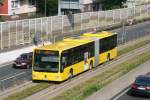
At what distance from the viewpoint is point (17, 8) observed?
9662 cm

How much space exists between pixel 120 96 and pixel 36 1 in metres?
69.0

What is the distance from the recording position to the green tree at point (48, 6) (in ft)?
327

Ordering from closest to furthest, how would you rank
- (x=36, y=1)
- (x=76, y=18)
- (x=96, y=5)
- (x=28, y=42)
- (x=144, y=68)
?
(x=144, y=68) < (x=28, y=42) < (x=76, y=18) < (x=36, y=1) < (x=96, y=5)

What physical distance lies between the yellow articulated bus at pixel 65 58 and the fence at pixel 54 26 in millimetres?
14756

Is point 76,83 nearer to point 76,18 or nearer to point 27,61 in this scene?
point 27,61

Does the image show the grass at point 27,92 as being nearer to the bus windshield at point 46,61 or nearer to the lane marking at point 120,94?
the bus windshield at point 46,61

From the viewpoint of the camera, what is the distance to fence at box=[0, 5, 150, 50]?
61.6 m

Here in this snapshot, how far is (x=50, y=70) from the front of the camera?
39906 millimetres

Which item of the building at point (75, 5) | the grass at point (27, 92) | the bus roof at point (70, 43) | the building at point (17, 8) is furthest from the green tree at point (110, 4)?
the grass at point (27, 92)

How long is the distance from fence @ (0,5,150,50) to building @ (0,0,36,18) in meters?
13.9

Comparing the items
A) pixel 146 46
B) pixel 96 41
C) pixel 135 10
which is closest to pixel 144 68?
pixel 96 41

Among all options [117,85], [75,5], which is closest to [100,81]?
[117,85]

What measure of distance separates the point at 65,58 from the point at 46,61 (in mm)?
1409

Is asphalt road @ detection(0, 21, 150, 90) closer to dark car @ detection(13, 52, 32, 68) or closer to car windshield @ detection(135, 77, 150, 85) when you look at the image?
dark car @ detection(13, 52, 32, 68)
